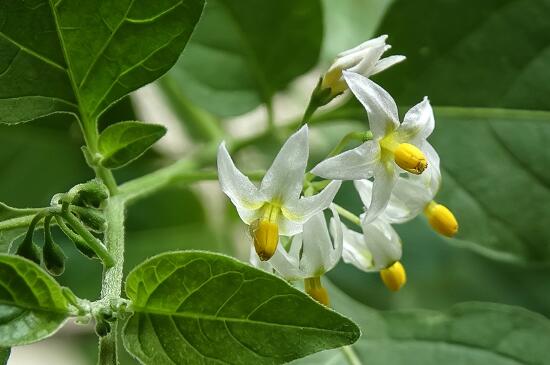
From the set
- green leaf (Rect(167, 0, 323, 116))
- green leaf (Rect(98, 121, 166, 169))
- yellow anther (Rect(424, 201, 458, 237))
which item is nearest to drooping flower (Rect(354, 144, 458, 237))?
yellow anther (Rect(424, 201, 458, 237))

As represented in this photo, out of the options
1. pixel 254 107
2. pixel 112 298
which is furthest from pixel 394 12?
pixel 112 298

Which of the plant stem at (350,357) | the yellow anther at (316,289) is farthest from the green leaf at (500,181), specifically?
the yellow anther at (316,289)

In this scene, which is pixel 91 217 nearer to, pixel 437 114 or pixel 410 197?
pixel 410 197

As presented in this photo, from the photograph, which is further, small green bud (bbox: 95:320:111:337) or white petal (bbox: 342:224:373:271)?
white petal (bbox: 342:224:373:271)

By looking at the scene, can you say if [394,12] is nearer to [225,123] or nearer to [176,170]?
[176,170]

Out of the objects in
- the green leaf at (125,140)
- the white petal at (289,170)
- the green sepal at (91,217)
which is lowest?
the white petal at (289,170)

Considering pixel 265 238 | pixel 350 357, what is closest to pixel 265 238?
pixel 265 238

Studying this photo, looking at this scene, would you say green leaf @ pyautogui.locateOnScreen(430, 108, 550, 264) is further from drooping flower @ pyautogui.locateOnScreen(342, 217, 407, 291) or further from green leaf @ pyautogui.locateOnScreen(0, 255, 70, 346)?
green leaf @ pyautogui.locateOnScreen(0, 255, 70, 346)

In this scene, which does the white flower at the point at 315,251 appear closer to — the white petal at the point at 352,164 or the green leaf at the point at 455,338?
the white petal at the point at 352,164
